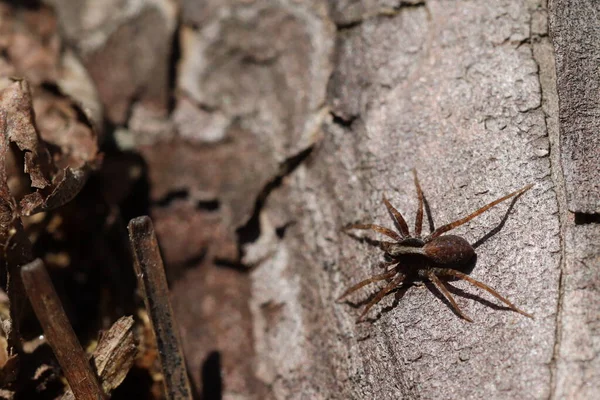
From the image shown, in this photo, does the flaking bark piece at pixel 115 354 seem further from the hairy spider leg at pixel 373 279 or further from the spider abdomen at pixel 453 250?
the spider abdomen at pixel 453 250

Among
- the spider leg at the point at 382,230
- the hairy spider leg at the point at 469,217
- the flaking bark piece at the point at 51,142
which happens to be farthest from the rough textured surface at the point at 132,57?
the hairy spider leg at the point at 469,217

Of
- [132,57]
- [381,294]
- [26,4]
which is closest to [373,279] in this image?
[381,294]

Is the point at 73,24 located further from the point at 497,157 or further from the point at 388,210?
the point at 497,157

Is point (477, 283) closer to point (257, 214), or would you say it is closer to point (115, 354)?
point (257, 214)

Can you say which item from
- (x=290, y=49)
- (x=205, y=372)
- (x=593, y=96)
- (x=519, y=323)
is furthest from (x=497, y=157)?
(x=205, y=372)

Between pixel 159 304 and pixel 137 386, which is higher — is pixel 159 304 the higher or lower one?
the higher one

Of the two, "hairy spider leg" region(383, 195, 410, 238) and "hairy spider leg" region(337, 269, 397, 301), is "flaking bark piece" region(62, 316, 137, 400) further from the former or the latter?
"hairy spider leg" region(383, 195, 410, 238)
